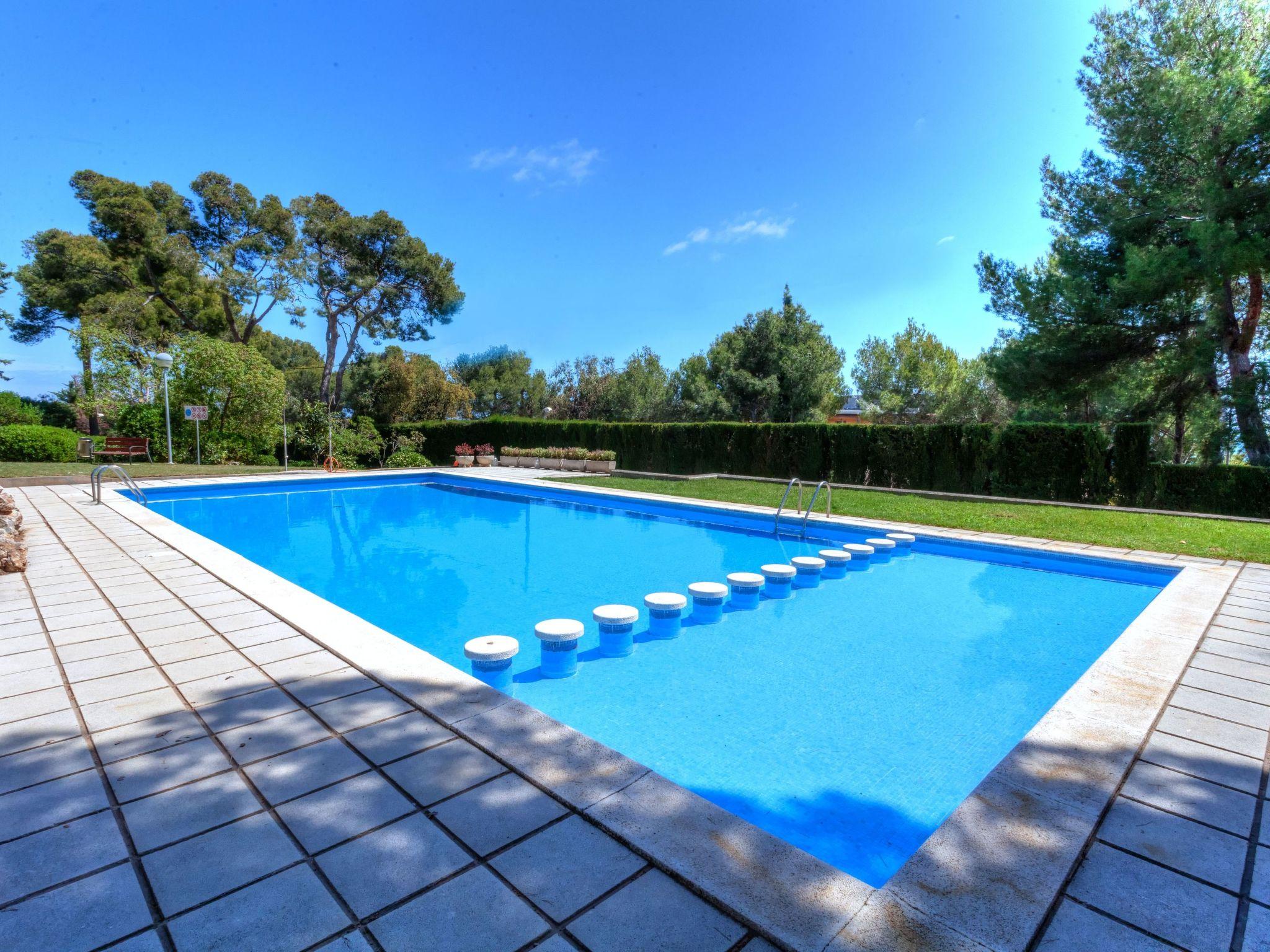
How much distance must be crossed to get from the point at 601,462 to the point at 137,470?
10.5 metres

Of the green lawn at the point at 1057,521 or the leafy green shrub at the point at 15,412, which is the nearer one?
the green lawn at the point at 1057,521

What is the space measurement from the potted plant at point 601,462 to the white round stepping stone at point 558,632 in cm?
1305

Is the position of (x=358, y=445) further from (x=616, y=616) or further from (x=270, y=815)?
(x=270, y=815)

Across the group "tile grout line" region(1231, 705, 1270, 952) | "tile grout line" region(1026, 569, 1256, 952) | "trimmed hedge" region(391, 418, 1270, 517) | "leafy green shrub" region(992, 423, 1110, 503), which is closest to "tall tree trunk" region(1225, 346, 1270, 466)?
"trimmed hedge" region(391, 418, 1270, 517)

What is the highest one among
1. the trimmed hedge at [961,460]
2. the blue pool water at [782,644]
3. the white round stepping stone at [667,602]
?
the trimmed hedge at [961,460]

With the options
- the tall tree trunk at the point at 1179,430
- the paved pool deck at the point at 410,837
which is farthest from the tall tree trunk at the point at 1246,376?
the paved pool deck at the point at 410,837

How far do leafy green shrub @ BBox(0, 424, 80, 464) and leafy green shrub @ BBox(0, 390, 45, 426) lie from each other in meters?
2.07

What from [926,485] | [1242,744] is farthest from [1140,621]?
[926,485]

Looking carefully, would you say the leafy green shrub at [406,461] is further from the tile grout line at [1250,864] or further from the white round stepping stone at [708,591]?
the tile grout line at [1250,864]

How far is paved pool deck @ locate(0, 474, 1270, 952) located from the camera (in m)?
1.38

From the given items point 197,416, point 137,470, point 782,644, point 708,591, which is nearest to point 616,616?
point 708,591

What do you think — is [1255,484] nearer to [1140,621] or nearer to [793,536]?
[793,536]

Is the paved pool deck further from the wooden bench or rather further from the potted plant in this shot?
the wooden bench

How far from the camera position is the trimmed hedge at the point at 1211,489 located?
31.2ft
